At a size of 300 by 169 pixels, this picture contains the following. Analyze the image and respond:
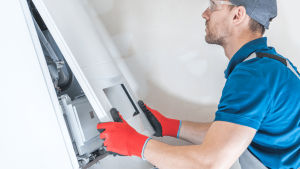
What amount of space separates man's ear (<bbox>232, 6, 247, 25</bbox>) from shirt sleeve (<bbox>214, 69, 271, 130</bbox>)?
0.35 meters

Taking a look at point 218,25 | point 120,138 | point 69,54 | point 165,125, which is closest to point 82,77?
point 69,54

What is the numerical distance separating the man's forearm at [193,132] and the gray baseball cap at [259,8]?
0.73 metres

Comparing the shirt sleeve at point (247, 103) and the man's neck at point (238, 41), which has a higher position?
the man's neck at point (238, 41)

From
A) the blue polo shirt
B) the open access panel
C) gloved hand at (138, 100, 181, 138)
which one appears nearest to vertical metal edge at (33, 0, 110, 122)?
the open access panel

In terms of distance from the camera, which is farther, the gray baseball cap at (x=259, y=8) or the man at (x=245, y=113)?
the gray baseball cap at (x=259, y=8)

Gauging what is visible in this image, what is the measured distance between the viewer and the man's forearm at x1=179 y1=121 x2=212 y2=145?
1.25 m

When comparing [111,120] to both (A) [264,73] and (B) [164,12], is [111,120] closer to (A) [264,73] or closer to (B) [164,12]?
(A) [264,73]

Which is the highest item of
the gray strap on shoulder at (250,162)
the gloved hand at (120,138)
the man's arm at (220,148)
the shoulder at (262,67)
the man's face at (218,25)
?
the man's face at (218,25)

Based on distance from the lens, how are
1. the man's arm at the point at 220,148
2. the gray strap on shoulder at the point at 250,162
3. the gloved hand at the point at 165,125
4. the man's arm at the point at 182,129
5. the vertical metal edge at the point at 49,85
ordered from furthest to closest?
the man's arm at the point at 182,129 → the gloved hand at the point at 165,125 → the gray strap on shoulder at the point at 250,162 → the vertical metal edge at the point at 49,85 → the man's arm at the point at 220,148

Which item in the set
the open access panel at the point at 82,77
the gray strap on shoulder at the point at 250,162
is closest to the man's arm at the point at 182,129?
the open access panel at the point at 82,77

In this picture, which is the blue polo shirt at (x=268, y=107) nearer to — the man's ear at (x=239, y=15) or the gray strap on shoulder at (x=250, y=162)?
the gray strap on shoulder at (x=250, y=162)

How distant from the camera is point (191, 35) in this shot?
53.4 inches

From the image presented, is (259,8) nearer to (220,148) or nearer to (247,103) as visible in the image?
(247,103)

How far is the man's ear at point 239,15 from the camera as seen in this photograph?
0.90m
